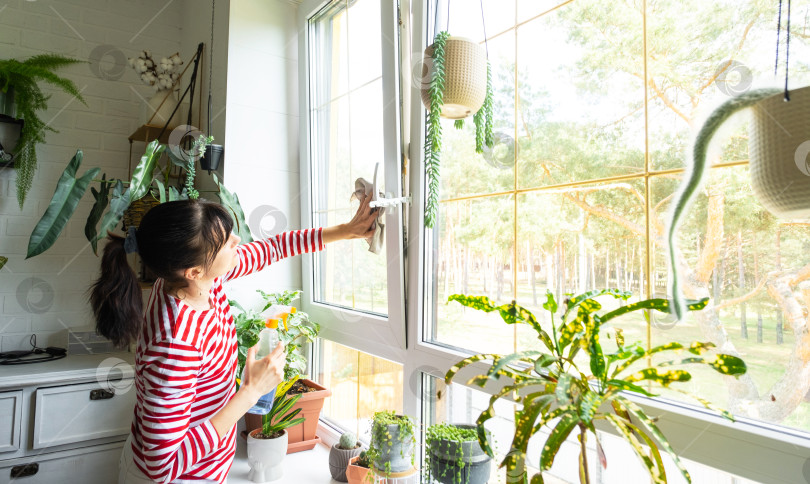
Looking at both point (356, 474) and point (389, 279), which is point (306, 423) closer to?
point (356, 474)

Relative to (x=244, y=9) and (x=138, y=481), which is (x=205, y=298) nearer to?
(x=138, y=481)

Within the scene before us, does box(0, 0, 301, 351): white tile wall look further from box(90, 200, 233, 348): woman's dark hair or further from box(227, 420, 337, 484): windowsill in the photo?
box(90, 200, 233, 348): woman's dark hair

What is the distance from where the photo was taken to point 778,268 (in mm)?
793

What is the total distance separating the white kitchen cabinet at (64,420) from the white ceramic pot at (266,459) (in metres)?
0.80

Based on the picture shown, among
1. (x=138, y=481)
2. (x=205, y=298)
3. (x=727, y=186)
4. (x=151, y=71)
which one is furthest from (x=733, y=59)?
(x=151, y=71)

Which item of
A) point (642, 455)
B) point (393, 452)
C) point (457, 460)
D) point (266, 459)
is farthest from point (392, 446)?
point (642, 455)

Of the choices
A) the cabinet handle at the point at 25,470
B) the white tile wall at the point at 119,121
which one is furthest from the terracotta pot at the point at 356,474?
the cabinet handle at the point at 25,470

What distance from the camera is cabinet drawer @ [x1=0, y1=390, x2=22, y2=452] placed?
1848 mm

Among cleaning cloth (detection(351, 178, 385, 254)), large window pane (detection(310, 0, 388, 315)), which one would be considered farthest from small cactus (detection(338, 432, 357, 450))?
cleaning cloth (detection(351, 178, 385, 254))

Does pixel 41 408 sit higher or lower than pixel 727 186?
lower

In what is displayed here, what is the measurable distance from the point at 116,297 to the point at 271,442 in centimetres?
66

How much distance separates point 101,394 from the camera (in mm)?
2016

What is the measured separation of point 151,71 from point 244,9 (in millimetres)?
613

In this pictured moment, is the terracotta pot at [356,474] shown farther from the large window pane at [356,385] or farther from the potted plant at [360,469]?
the large window pane at [356,385]
